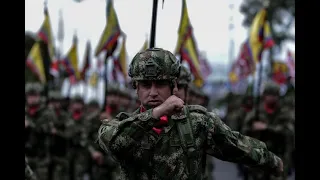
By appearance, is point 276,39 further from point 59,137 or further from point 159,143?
point 159,143

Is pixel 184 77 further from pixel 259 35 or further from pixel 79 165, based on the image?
pixel 79 165

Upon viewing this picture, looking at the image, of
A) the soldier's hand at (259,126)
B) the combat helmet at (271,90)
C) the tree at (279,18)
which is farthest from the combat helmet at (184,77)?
the tree at (279,18)

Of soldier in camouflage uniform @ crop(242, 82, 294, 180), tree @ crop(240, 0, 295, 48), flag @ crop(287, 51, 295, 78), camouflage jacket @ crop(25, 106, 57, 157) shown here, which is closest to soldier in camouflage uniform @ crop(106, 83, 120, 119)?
camouflage jacket @ crop(25, 106, 57, 157)

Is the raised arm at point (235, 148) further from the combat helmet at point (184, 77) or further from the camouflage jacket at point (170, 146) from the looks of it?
the combat helmet at point (184, 77)

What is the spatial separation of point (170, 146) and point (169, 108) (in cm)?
43

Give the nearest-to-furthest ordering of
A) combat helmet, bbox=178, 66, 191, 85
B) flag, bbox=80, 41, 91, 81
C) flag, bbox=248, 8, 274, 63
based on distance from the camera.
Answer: combat helmet, bbox=178, 66, 191, 85 → flag, bbox=248, 8, 274, 63 → flag, bbox=80, 41, 91, 81

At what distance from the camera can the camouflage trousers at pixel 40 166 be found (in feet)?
43.1

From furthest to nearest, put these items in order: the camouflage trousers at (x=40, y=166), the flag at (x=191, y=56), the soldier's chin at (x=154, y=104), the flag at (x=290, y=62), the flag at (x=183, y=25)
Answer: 1. the flag at (x=290, y=62)
2. the camouflage trousers at (x=40, y=166)
3. the flag at (x=191, y=56)
4. the flag at (x=183, y=25)
5. the soldier's chin at (x=154, y=104)

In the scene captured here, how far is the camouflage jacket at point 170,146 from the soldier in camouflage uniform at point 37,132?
337 inches

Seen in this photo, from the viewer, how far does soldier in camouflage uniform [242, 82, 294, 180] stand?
12.3 metres

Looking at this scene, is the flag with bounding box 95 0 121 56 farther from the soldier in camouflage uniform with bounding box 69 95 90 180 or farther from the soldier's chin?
the soldier's chin

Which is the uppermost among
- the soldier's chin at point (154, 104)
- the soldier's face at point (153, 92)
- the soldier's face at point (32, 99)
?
the soldier's face at point (153, 92)

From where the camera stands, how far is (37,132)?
1362 centimetres
